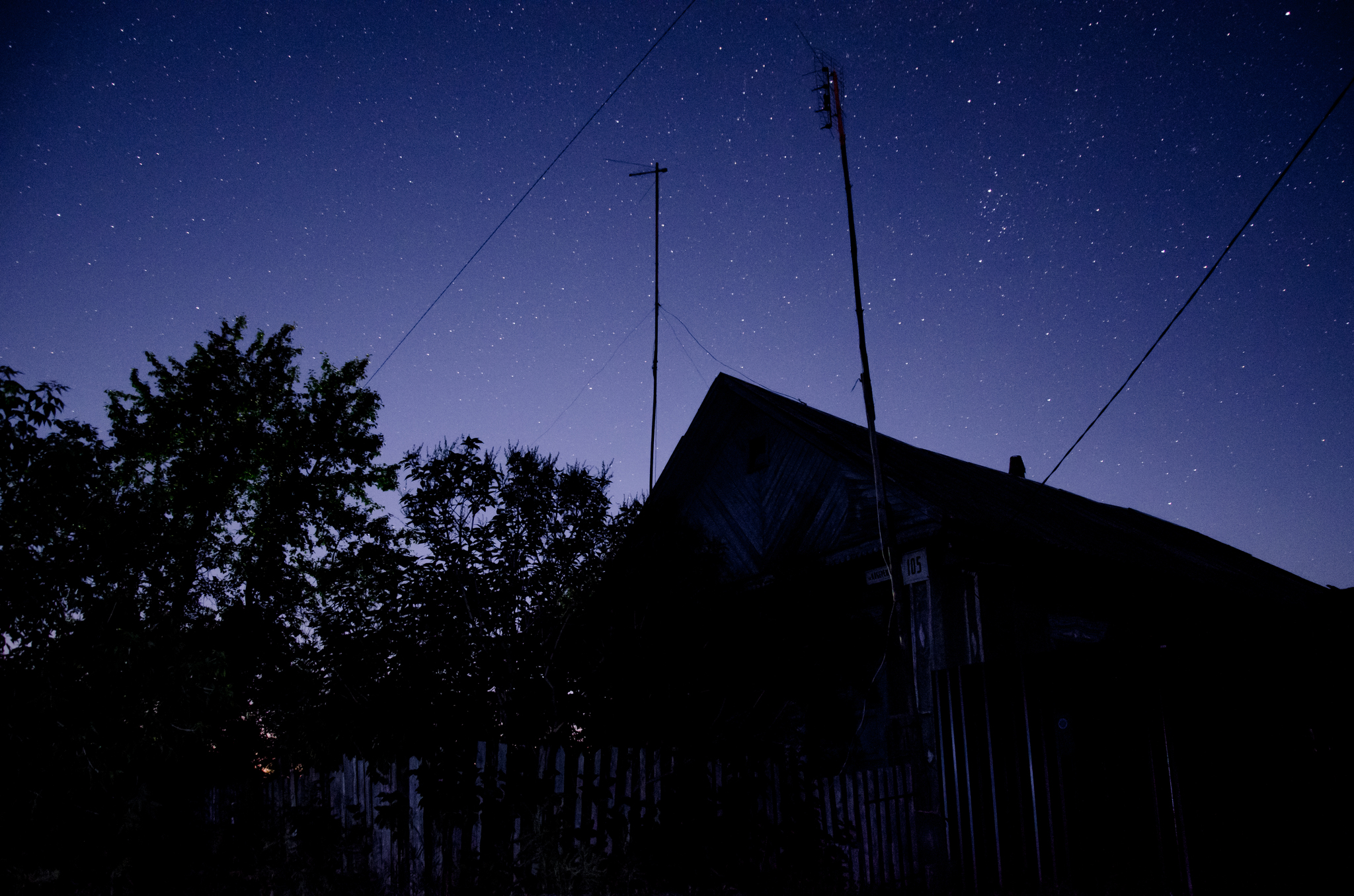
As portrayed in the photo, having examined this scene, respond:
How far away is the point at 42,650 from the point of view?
7.54 metres

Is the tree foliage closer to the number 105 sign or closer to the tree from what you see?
the tree

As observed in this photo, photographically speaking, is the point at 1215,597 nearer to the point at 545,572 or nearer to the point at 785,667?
the point at 785,667

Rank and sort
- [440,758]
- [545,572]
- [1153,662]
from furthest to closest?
[545,572], [440,758], [1153,662]

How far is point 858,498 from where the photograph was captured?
1070 cm

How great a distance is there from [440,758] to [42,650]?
402 cm

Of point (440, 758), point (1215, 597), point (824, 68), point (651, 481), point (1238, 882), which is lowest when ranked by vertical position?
point (1238, 882)


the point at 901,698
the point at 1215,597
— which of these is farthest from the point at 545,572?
the point at 1215,597

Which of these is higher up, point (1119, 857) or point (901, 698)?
point (901, 698)

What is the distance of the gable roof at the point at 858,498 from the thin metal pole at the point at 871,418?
538 millimetres

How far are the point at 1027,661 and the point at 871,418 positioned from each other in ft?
9.84

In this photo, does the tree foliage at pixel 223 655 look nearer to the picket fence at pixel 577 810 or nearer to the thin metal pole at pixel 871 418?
the picket fence at pixel 577 810

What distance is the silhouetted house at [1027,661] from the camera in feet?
19.2

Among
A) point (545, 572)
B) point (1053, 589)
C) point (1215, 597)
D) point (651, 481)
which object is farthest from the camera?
point (651, 481)

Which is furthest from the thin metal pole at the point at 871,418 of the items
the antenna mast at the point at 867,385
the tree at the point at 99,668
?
the tree at the point at 99,668
